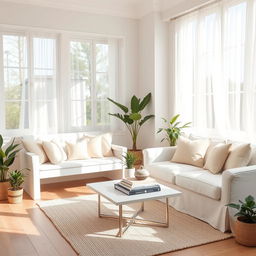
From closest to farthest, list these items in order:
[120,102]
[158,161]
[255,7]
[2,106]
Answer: [255,7]
[158,161]
[2,106]
[120,102]

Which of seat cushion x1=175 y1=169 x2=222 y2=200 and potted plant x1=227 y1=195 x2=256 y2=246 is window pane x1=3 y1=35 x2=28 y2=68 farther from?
potted plant x1=227 y1=195 x2=256 y2=246

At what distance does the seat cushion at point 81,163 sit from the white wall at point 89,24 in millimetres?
977

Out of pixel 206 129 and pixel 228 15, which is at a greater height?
pixel 228 15

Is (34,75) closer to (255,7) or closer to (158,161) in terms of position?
(158,161)

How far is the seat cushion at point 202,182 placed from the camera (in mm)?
3414

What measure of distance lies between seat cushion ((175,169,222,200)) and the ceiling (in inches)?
112

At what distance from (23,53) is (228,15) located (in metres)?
3.14

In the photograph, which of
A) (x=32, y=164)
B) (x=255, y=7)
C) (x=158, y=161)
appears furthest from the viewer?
(x=158, y=161)

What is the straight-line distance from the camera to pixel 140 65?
242 inches

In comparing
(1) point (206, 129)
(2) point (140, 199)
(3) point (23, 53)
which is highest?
(3) point (23, 53)

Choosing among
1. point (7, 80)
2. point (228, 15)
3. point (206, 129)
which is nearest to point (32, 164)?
point (7, 80)

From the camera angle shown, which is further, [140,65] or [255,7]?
[140,65]

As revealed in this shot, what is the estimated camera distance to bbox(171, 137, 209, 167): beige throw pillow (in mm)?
4395

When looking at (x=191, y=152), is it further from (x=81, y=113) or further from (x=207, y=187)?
(x=81, y=113)
